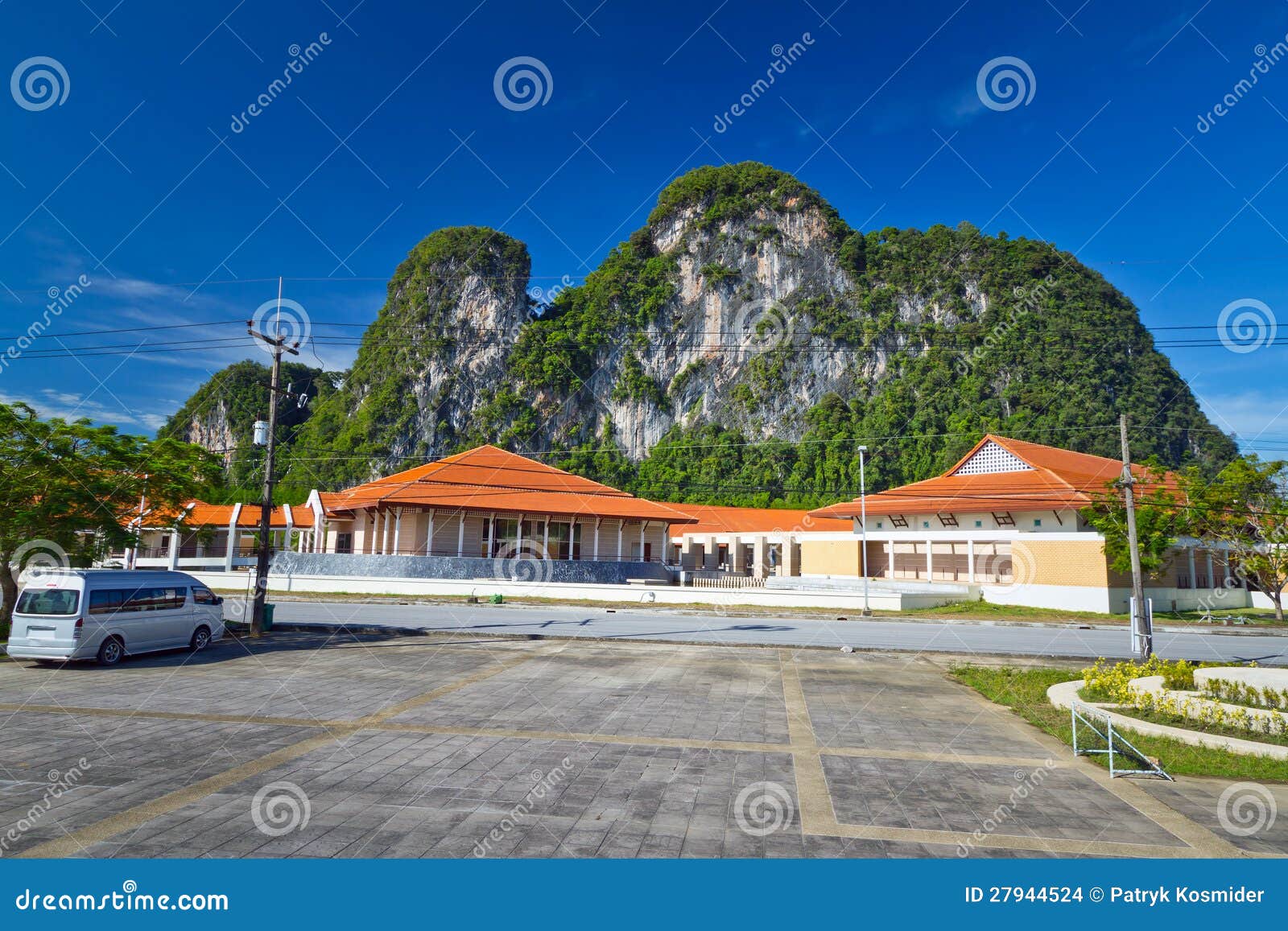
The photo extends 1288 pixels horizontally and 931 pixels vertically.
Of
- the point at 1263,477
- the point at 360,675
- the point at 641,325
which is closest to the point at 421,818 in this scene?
the point at 360,675

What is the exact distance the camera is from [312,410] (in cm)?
11194

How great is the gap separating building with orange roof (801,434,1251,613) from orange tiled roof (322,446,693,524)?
1086 cm

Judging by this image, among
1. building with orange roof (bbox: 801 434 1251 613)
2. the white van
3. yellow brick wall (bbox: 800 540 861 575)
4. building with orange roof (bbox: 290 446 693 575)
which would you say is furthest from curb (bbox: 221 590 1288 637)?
the white van

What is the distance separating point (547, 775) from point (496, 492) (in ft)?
106

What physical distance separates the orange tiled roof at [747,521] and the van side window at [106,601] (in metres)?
41.5

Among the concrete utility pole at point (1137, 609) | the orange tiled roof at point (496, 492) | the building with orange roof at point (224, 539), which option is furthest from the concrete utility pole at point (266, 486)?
the building with orange roof at point (224, 539)

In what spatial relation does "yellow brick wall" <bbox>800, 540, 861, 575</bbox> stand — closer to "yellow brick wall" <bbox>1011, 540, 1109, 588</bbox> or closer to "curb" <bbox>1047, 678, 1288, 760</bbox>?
"yellow brick wall" <bbox>1011, 540, 1109, 588</bbox>

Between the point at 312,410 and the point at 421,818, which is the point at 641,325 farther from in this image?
the point at 421,818

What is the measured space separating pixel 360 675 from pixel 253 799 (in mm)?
7394

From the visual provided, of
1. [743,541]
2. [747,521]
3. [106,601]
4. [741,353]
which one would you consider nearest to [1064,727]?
[106,601]

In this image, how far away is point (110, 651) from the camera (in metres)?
13.4

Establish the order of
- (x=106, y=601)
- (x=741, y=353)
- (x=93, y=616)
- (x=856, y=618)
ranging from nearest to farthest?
(x=93, y=616), (x=106, y=601), (x=856, y=618), (x=741, y=353)

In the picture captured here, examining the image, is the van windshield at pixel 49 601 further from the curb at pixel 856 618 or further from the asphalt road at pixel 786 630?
the curb at pixel 856 618

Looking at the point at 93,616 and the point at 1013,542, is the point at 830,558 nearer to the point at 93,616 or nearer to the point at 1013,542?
the point at 1013,542
